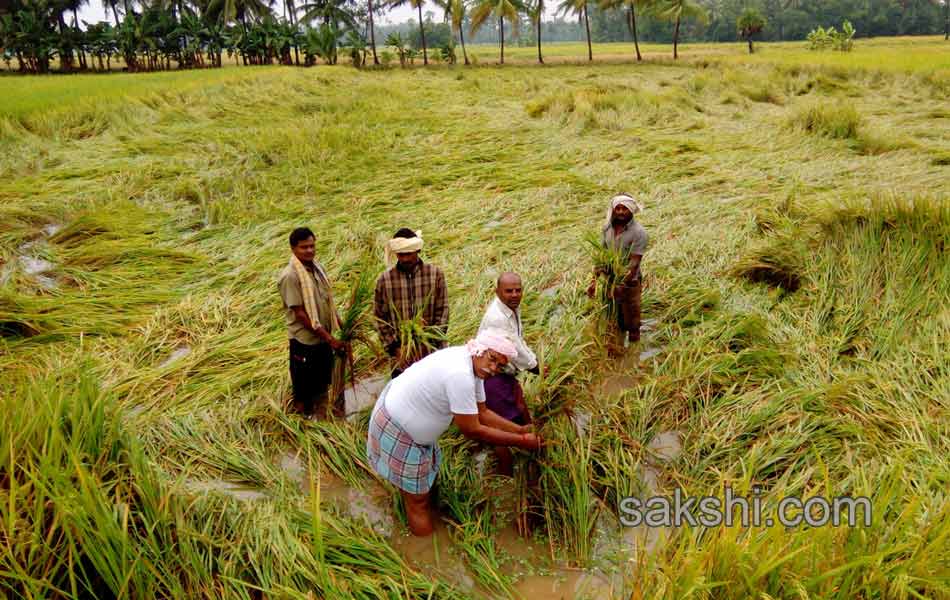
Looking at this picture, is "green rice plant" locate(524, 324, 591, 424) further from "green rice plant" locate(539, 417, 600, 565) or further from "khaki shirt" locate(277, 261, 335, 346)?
"khaki shirt" locate(277, 261, 335, 346)

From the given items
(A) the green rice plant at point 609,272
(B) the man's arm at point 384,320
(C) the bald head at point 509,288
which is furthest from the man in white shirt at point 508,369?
(A) the green rice plant at point 609,272

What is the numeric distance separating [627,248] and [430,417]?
189cm

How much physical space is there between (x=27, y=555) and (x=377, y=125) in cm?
1011

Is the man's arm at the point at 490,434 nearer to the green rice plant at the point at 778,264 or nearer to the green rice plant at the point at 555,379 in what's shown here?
the green rice plant at the point at 555,379

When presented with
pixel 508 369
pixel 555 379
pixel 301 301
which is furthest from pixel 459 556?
pixel 301 301

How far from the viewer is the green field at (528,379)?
5.58ft

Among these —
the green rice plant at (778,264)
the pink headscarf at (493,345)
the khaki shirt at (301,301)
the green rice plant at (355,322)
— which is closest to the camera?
the pink headscarf at (493,345)

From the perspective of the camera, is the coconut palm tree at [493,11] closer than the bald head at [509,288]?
No

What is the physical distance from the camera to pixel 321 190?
6738mm

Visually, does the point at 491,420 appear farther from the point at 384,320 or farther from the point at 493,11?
the point at 493,11

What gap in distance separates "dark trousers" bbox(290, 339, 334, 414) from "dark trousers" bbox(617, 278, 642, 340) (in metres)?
1.80

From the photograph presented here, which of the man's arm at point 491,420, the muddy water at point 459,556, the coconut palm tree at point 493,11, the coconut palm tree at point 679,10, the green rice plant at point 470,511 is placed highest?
the coconut palm tree at point 493,11

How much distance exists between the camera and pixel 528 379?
2.84m

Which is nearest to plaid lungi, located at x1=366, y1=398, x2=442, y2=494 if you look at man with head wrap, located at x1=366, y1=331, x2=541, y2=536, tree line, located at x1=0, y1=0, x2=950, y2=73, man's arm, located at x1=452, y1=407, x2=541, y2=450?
man with head wrap, located at x1=366, y1=331, x2=541, y2=536
